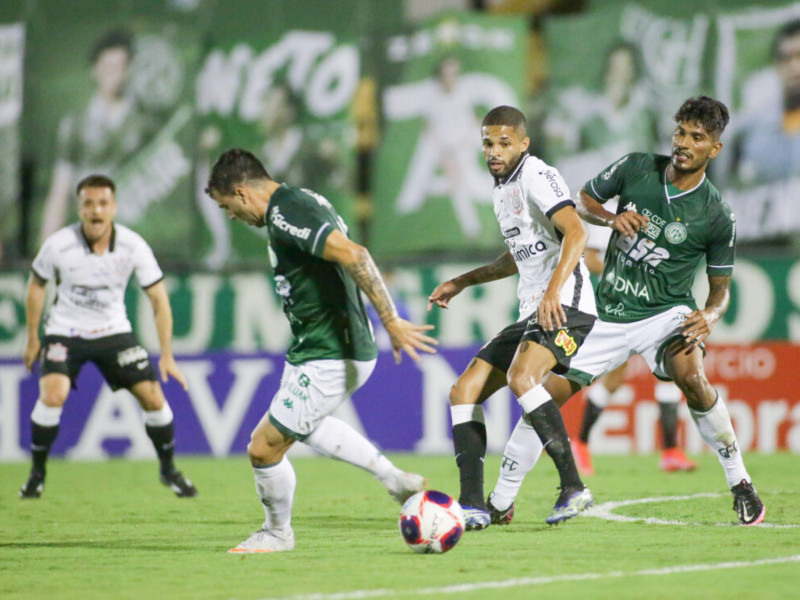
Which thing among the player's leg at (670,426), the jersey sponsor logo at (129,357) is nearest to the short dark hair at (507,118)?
the jersey sponsor logo at (129,357)

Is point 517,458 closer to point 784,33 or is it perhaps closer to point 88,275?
point 88,275

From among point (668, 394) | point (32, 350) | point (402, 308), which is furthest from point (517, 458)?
point (402, 308)

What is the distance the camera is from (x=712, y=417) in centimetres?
683

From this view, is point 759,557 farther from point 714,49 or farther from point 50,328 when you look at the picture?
point 714,49

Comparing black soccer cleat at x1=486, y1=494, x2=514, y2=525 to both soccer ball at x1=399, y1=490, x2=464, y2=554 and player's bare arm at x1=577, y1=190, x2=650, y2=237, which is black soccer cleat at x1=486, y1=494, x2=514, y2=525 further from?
player's bare arm at x1=577, y1=190, x2=650, y2=237

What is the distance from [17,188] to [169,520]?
32.9ft

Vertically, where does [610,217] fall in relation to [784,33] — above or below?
below

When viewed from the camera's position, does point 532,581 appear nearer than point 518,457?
Yes

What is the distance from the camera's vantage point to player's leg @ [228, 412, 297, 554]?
6.07 m

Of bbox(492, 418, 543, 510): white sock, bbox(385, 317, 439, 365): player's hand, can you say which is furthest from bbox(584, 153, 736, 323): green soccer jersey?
bbox(385, 317, 439, 365): player's hand

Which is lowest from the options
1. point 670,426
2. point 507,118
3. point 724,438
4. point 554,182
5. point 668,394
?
point 670,426

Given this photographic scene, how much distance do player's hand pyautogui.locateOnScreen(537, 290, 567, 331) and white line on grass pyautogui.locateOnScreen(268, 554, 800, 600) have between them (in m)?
1.50

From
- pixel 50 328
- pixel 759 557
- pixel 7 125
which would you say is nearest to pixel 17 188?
pixel 7 125

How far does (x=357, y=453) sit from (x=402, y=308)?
8264 millimetres
